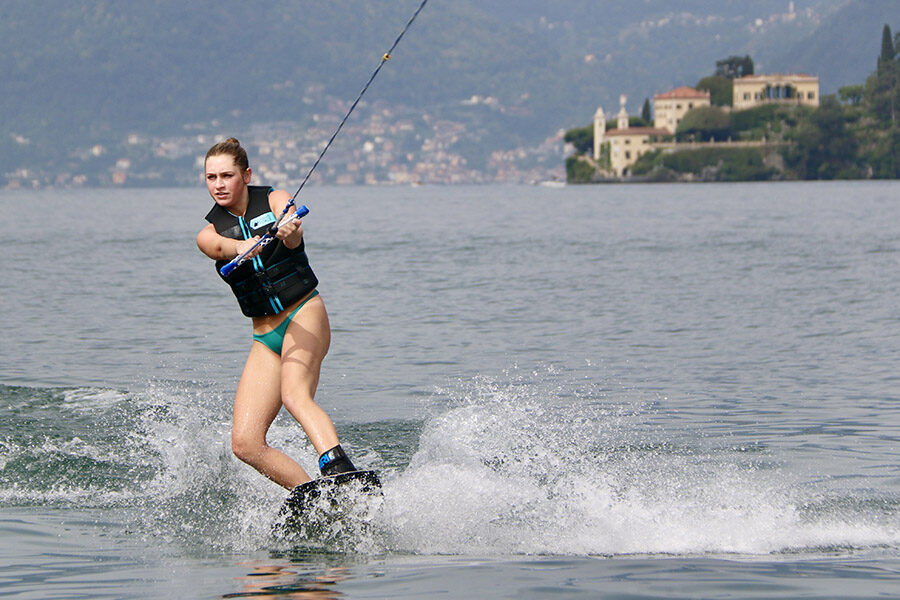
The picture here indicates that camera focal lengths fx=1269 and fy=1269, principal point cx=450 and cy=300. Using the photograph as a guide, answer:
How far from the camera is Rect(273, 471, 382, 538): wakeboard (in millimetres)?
6234

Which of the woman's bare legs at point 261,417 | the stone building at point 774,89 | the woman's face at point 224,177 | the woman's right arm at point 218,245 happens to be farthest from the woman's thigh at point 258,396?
the stone building at point 774,89

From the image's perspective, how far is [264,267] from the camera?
6.36 meters

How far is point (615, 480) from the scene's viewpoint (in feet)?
26.2

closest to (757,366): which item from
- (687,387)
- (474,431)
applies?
(687,387)

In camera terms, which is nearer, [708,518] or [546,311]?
[708,518]

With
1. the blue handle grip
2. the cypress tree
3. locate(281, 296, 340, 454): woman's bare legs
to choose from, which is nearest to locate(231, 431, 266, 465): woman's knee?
locate(281, 296, 340, 454): woman's bare legs

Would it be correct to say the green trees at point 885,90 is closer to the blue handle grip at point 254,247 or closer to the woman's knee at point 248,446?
the woman's knee at point 248,446

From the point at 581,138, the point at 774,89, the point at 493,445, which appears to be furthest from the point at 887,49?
the point at 493,445

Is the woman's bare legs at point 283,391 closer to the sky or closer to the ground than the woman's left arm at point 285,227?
closer to the ground

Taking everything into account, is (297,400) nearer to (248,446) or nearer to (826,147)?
(248,446)

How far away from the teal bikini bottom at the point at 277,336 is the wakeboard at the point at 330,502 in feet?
2.37

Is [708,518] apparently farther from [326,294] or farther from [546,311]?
[326,294]

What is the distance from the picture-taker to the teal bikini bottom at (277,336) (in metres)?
6.47

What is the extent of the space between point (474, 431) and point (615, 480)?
4.86 feet
